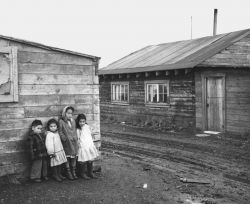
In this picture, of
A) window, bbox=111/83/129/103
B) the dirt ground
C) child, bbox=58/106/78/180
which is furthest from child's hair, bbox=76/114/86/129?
window, bbox=111/83/129/103

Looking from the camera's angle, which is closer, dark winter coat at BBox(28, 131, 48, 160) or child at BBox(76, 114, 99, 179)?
dark winter coat at BBox(28, 131, 48, 160)

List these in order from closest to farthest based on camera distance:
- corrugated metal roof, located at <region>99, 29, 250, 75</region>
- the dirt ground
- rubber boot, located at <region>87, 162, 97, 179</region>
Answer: the dirt ground
rubber boot, located at <region>87, 162, 97, 179</region>
corrugated metal roof, located at <region>99, 29, 250, 75</region>

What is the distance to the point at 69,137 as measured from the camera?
22.9 feet

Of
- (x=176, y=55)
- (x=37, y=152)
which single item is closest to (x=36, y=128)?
(x=37, y=152)

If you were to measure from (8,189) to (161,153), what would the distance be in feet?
17.3

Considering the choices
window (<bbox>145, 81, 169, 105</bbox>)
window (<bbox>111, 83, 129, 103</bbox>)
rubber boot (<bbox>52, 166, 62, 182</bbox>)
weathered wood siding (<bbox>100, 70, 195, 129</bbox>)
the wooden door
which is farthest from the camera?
window (<bbox>111, 83, 129, 103</bbox>)

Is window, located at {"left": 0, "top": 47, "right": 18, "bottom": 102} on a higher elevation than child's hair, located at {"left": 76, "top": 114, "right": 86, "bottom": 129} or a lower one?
higher

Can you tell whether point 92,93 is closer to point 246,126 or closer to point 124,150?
point 124,150

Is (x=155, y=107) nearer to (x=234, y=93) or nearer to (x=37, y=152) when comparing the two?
(x=234, y=93)

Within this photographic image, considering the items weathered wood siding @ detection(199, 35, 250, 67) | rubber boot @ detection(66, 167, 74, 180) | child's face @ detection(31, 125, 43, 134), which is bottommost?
rubber boot @ detection(66, 167, 74, 180)

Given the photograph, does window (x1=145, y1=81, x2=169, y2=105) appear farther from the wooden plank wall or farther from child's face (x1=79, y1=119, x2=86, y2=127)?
child's face (x1=79, y1=119, x2=86, y2=127)

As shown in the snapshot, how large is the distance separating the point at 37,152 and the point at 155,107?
38.1ft

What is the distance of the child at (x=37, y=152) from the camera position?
6621 mm

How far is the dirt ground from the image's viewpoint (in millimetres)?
6102
